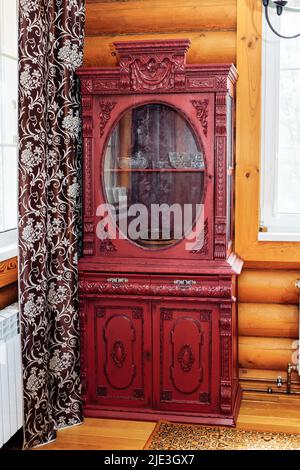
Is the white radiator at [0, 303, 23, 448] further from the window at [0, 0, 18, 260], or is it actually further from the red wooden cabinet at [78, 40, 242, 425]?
the red wooden cabinet at [78, 40, 242, 425]

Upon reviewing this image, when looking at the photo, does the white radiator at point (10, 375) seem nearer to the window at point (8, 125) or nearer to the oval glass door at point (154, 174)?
the window at point (8, 125)

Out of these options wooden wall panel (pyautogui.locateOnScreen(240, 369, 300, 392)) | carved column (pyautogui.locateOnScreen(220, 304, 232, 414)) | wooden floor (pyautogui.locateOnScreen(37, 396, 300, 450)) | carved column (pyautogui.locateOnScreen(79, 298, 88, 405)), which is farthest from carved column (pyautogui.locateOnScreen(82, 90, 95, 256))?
wooden wall panel (pyautogui.locateOnScreen(240, 369, 300, 392))

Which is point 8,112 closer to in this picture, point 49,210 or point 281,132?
point 49,210

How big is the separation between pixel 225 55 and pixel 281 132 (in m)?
0.54

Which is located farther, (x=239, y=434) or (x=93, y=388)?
(x=93, y=388)

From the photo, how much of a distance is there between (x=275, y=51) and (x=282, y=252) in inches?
44.3

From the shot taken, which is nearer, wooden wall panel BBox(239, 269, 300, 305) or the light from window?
the light from window

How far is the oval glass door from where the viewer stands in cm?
358

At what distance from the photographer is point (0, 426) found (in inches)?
120

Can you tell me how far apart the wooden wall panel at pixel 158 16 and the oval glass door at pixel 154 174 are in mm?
593

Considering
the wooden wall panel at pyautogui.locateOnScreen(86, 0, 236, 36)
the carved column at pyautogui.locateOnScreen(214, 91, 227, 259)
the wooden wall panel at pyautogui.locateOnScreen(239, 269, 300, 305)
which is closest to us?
the carved column at pyautogui.locateOnScreen(214, 91, 227, 259)

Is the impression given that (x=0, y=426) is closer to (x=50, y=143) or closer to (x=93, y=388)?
(x=93, y=388)

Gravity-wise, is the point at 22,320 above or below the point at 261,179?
below
